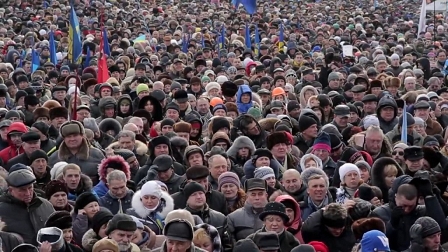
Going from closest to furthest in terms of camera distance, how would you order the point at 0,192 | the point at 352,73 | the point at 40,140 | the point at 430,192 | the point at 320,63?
the point at 430,192 < the point at 0,192 < the point at 40,140 < the point at 352,73 < the point at 320,63

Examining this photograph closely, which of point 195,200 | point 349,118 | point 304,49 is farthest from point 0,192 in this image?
point 304,49

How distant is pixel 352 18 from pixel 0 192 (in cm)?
2493

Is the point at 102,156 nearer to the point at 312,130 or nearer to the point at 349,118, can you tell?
the point at 312,130

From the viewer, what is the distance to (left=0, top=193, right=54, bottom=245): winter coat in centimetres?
890

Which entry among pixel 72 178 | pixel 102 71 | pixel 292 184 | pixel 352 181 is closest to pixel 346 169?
pixel 352 181

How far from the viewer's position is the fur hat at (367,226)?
820 centimetres

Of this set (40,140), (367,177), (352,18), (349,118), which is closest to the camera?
(367,177)

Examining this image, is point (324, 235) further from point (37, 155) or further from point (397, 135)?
point (397, 135)

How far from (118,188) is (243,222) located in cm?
123

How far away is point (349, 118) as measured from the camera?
13.6m

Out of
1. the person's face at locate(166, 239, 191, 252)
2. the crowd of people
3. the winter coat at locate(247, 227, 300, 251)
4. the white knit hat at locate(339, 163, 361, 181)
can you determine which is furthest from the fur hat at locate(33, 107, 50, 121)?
the person's face at locate(166, 239, 191, 252)

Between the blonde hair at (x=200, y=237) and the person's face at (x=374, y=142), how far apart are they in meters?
3.70

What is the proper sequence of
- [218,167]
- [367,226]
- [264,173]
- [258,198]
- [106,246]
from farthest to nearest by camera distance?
[218,167] → [264,173] → [258,198] → [367,226] → [106,246]

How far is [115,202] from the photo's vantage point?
31.1ft
